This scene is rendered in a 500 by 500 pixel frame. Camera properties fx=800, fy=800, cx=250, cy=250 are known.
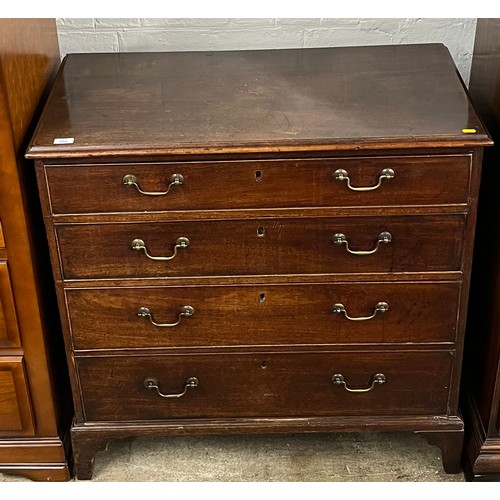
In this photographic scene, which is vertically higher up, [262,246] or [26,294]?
[262,246]

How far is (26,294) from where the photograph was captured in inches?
72.8

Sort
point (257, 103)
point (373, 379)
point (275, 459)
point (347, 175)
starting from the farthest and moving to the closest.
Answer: point (275, 459), point (373, 379), point (257, 103), point (347, 175)

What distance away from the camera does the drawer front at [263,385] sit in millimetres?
1948

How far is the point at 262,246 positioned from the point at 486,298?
0.61 m

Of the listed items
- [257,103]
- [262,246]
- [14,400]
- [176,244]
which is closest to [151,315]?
[176,244]

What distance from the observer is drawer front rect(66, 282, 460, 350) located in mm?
1848

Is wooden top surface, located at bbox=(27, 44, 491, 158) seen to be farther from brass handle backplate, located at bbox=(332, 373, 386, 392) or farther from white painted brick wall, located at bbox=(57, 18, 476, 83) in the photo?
brass handle backplate, located at bbox=(332, 373, 386, 392)

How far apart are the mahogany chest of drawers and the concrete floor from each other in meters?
0.13

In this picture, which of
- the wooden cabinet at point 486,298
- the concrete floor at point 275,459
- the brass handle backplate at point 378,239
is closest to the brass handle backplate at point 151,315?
the brass handle backplate at point 378,239

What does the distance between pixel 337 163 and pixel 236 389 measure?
2.15 feet

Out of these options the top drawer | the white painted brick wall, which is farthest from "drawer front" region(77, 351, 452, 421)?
the white painted brick wall

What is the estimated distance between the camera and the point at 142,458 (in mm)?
2182

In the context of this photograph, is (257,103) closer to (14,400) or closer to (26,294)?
(26,294)

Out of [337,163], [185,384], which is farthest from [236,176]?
[185,384]
